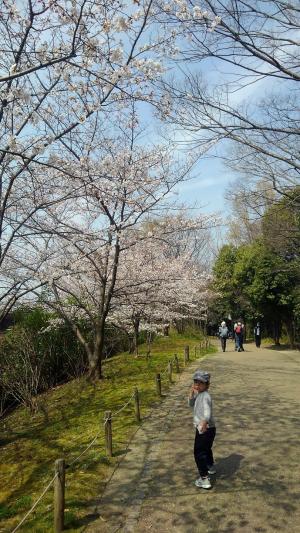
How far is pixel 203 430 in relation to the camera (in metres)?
5.22

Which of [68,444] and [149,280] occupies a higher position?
[149,280]

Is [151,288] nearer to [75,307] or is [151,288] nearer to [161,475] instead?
[75,307]

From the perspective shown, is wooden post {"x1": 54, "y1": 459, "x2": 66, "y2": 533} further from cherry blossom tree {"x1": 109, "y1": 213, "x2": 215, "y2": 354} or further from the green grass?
cherry blossom tree {"x1": 109, "y1": 213, "x2": 215, "y2": 354}

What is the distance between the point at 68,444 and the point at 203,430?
329cm

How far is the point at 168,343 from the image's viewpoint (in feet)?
80.4

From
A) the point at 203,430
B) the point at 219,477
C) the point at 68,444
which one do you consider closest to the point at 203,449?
the point at 203,430

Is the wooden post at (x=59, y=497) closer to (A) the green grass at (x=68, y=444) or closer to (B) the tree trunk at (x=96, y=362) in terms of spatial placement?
(A) the green grass at (x=68, y=444)

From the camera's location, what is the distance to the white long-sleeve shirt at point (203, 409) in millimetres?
5354

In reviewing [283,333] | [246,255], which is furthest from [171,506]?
[283,333]

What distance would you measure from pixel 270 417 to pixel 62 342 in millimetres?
9702

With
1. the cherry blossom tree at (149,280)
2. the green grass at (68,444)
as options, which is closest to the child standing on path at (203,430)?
the green grass at (68,444)

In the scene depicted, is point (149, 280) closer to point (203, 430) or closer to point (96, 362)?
point (96, 362)

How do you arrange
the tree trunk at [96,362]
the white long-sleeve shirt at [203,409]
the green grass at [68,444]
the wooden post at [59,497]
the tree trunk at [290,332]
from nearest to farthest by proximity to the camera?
the wooden post at [59,497] < the green grass at [68,444] < the white long-sleeve shirt at [203,409] < the tree trunk at [96,362] < the tree trunk at [290,332]

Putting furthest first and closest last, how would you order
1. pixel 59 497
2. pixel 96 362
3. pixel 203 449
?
1. pixel 96 362
2. pixel 203 449
3. pixel 59 497
